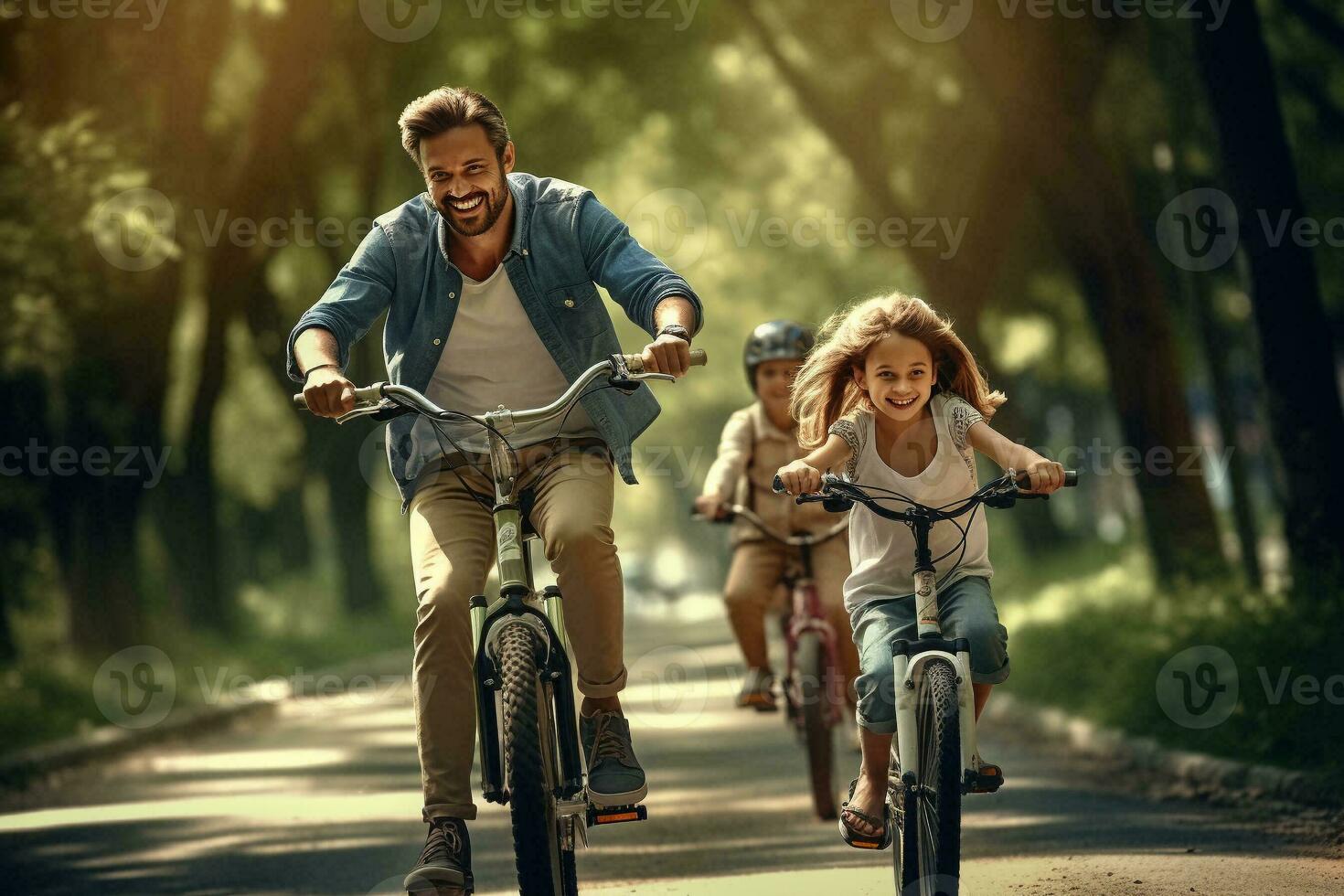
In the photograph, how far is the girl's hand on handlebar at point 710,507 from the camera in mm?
9031

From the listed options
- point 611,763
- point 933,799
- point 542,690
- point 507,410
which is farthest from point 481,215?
point 933,799

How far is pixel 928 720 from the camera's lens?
217 inches

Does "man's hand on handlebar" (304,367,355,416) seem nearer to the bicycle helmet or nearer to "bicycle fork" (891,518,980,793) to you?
"bicycle fork" (891,518,980,793)

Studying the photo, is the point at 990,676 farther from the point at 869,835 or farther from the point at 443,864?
the point at 443,864

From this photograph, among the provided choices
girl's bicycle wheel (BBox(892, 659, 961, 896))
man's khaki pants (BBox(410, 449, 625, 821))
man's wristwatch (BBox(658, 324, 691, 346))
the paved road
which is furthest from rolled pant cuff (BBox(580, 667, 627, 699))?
the paved road

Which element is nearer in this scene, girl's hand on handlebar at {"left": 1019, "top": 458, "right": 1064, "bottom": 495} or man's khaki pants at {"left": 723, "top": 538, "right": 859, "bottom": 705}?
girl's hand on handlebar at {"left": 1019, "top": 458, "right": 1064, "bottom": 495}

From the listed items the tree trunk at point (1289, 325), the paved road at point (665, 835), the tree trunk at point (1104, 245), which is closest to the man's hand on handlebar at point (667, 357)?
the paved road at point (665, 835)

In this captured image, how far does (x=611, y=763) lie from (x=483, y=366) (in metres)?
1.22

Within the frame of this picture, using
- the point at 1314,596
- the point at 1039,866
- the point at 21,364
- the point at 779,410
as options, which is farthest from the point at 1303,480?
the point at 21,364

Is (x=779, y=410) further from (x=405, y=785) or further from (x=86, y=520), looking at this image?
(x=86, y=520)

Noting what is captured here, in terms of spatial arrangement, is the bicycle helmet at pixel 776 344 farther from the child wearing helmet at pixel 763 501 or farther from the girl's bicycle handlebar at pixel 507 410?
the girl's bicycle handlebar at pixel 507 410

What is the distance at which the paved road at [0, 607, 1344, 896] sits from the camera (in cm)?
712

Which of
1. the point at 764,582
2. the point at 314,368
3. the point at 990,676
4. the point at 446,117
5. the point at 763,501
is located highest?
the point at 446,117

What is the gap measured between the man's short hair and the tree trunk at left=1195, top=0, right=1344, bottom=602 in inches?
262
